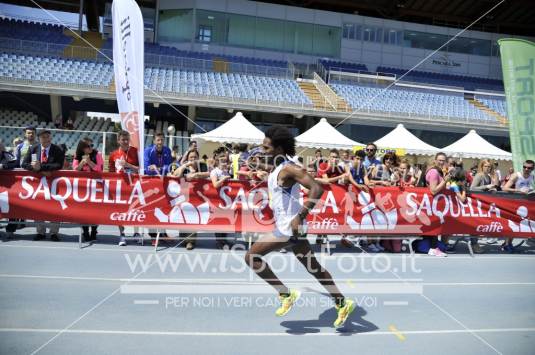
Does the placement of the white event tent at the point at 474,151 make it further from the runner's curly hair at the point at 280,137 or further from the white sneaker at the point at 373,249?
the runner's curly hair at the point at 280,137

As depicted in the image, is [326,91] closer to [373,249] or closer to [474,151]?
[474,151]

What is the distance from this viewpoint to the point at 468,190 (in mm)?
9742

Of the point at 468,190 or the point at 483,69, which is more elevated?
the point at 483,69

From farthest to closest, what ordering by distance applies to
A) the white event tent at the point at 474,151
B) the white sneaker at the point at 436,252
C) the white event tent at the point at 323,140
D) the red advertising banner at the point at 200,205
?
the white event tent at the point at 474,151 < the white event tent at the point at 323,140 < the white sneaker at the point at 436,252 < the red advertising banner at the point at 200,205

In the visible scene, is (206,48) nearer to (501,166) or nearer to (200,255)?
(501,166)

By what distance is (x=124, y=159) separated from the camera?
27.4 feet

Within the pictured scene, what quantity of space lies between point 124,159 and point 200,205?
5.88ft

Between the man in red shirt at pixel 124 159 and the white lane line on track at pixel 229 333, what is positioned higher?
the man in red shirt at pixel 124 159

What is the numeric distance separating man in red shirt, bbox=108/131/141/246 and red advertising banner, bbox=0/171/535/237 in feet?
1.24

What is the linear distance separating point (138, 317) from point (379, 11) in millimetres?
33431

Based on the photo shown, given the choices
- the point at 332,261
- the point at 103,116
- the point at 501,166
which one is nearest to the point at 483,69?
the point at 501,166

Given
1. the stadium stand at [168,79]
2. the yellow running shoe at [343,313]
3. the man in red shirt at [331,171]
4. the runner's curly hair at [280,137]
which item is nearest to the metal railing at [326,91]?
the stadium stand at [168,79]

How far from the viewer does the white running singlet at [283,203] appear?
4.25 metres

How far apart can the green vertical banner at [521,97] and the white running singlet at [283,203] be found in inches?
329
